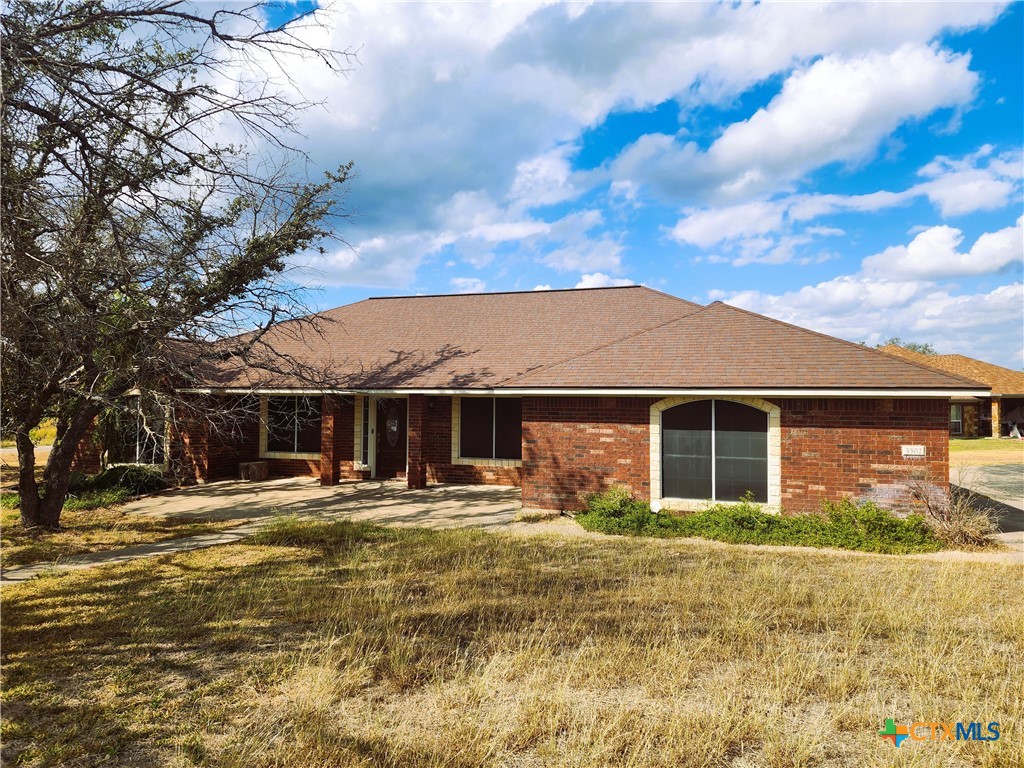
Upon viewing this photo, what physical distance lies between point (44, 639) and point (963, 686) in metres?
8.36

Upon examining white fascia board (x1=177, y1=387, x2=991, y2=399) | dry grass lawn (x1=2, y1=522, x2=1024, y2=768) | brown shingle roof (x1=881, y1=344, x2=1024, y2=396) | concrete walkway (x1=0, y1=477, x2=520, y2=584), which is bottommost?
dry grass lawn (x1=2, y1=522, x2=1024, y2=768)

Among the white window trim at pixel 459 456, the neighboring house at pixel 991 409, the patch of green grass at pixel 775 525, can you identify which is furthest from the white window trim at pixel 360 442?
A: the neighboring house at pixel 991 409

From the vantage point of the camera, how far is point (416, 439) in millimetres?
14781

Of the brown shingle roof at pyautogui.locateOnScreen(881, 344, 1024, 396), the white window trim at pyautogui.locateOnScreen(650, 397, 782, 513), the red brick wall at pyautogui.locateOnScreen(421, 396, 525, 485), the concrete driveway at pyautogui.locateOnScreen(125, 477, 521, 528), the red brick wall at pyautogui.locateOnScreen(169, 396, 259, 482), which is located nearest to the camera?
the white window trim at pyautogui.locateOnScreen(650, 397, 782, 513)

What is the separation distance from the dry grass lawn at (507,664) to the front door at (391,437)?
8.27m

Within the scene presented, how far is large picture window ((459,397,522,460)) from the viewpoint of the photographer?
49.9 ft

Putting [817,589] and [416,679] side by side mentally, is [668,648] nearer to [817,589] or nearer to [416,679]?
[416,679]

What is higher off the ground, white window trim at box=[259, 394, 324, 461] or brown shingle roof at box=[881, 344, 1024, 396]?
brown shingle roof at box=[881, 344, 1024, 396]

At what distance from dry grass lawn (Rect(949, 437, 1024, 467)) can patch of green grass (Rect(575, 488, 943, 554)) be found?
50.5 ft

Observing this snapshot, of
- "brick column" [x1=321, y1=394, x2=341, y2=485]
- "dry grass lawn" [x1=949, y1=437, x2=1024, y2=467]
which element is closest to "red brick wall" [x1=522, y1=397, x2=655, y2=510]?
"brick column" [x1=321, y1=394, x2=341, y2=485]

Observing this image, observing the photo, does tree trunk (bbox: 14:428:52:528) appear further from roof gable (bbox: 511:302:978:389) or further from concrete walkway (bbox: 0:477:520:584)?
roof gable (bbox: 511:302:978:389)

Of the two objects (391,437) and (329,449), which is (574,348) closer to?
(391,437)

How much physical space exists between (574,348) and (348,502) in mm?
7112

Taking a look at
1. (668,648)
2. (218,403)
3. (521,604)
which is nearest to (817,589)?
(668,648)
